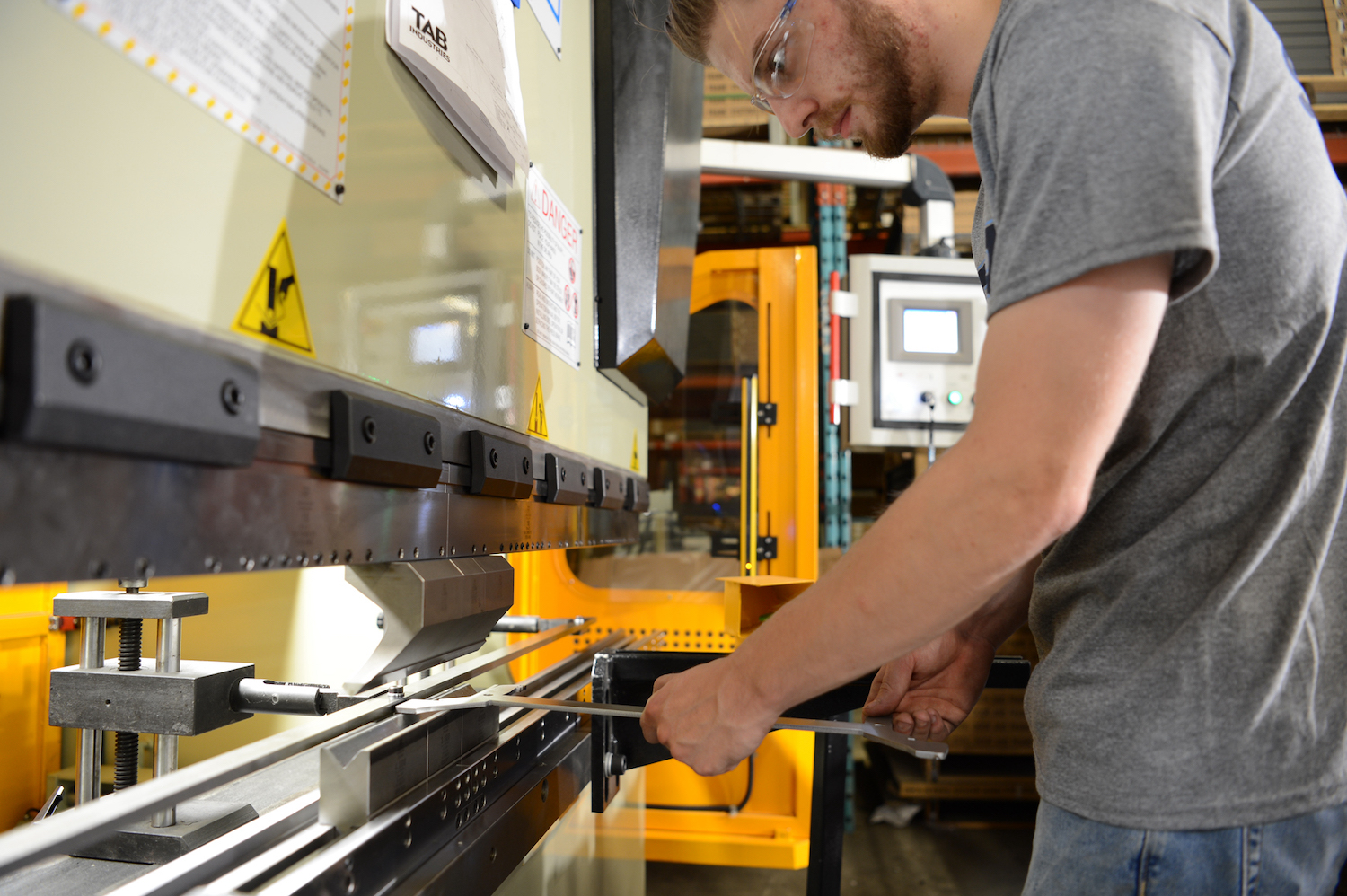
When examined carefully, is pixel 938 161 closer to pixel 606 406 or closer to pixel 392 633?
pixel 606 406

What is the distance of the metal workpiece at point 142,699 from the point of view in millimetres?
910

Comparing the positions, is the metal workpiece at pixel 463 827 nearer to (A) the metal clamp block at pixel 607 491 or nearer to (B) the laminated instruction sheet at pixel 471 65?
(A) the metal clamp block at pixel 607 491

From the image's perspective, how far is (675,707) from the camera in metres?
0.81

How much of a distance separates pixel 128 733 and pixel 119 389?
888mm

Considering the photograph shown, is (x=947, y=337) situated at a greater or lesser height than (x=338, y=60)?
greater

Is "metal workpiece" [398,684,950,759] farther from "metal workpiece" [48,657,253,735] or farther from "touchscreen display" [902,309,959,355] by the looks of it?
"touchscreen display" [902,309,959,355]

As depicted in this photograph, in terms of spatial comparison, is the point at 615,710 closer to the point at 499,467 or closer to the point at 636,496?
the point at 499,467

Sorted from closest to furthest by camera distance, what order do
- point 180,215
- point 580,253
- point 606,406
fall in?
point 180,215, point 580,253, point 606,406

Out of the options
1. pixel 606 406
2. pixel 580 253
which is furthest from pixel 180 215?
pixel 606 406

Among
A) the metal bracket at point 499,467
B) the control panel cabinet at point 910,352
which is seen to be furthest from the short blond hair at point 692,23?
the control panel cabinet at point 910,352

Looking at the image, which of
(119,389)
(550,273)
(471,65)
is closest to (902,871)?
(550,273)

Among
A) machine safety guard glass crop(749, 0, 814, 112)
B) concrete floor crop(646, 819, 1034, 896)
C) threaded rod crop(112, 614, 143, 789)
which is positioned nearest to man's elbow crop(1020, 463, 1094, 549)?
machine safety guard glass crop(749, 0, 814, 112)

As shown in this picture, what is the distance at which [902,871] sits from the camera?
109 inches

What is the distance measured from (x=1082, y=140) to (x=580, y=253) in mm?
1012
